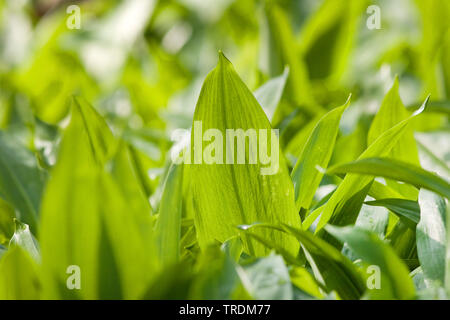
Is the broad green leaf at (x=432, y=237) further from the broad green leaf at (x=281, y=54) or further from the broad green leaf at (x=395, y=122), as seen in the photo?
the broad green leaf at (x=281, y=54)

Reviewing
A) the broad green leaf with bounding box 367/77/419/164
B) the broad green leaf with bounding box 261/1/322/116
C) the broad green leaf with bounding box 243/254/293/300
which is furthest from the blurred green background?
the broad green leaf with bounding box 243/254/293/300

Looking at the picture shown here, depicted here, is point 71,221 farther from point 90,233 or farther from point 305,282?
point 305,282

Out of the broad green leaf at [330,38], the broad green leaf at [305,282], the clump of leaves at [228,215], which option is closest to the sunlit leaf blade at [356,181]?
the clump of leaves at [228,215]

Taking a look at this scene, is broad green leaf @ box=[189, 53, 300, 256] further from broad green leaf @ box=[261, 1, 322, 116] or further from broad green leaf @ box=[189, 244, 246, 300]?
broad green leaf @ box=[261, 1, 322, 116]

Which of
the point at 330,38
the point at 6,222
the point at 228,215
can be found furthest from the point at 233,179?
the point at 330,38
